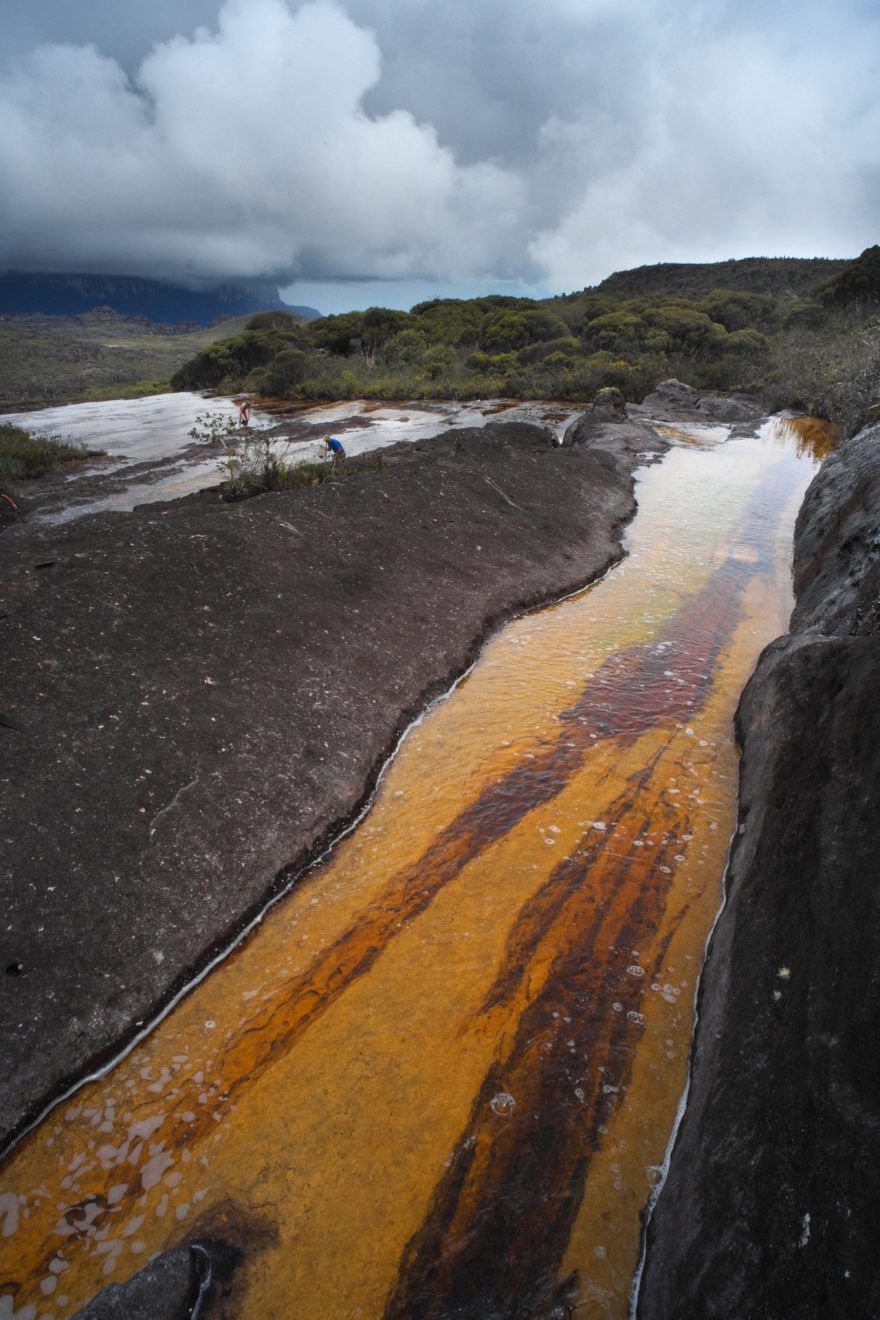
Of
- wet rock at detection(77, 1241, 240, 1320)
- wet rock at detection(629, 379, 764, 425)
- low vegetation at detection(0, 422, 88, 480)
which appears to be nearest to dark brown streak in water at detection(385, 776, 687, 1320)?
wet rock at detection(77, 1241, 240, 1320)

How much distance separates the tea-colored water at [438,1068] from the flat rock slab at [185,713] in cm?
35

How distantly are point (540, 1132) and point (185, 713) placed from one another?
12.7 ft

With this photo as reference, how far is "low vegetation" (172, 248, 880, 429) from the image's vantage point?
32000 millimetres

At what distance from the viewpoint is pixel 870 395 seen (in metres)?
20.7

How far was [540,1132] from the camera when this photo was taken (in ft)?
10.7

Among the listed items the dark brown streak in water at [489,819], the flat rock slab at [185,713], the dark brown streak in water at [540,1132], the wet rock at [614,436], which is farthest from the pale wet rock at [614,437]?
the dark brown streak in water at [540,1132]

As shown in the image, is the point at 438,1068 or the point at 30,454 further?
the point at 30,454

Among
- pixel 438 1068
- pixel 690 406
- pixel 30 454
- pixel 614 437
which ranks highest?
pixel 690 406

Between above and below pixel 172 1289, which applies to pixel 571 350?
above

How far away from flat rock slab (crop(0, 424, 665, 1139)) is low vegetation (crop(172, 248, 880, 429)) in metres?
19.1

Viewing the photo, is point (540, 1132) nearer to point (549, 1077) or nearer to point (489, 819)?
point (549, 1077)

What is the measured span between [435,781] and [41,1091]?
11.0 ft

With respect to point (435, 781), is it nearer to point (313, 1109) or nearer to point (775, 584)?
point (313, 1109)

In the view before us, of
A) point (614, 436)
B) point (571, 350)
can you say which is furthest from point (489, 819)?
point (571, 350)
